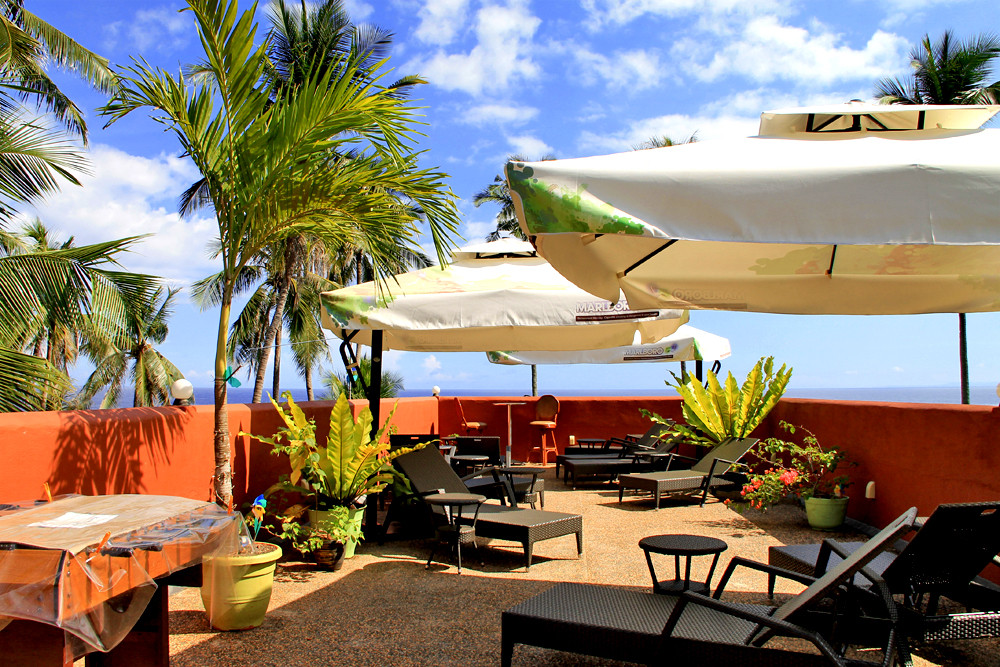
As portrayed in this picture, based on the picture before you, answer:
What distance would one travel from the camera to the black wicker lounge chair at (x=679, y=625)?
2639mm

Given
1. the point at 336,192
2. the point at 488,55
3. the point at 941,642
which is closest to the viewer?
the point at 941,642

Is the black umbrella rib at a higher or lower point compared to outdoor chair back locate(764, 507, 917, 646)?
higher

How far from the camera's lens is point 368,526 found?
21.1ft

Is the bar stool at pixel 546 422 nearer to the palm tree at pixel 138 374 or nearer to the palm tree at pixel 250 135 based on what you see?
the palm tree at pixel 250 135

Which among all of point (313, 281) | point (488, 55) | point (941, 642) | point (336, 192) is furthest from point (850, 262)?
point (313, 281)

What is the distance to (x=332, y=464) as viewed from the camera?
5512mm

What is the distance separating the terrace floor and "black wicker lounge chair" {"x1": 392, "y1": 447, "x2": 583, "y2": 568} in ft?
0.84

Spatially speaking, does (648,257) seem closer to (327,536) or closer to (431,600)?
(431,600)

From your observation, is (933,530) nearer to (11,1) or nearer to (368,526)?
(368,526)

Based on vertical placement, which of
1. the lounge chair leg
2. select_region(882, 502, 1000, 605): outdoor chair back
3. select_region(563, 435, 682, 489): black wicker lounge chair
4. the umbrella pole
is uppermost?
the umbrella pole

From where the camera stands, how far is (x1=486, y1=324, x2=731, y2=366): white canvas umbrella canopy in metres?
10.2

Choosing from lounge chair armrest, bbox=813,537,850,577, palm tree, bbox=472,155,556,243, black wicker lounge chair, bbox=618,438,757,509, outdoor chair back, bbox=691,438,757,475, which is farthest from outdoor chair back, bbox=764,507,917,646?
palm tree, bbox=472,155,556,243

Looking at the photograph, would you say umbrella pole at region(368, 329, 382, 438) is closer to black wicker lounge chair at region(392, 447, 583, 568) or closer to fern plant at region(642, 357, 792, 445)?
black wicker lounge chair at region(392, 447, 583, 568)

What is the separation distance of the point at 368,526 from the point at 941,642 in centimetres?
444
